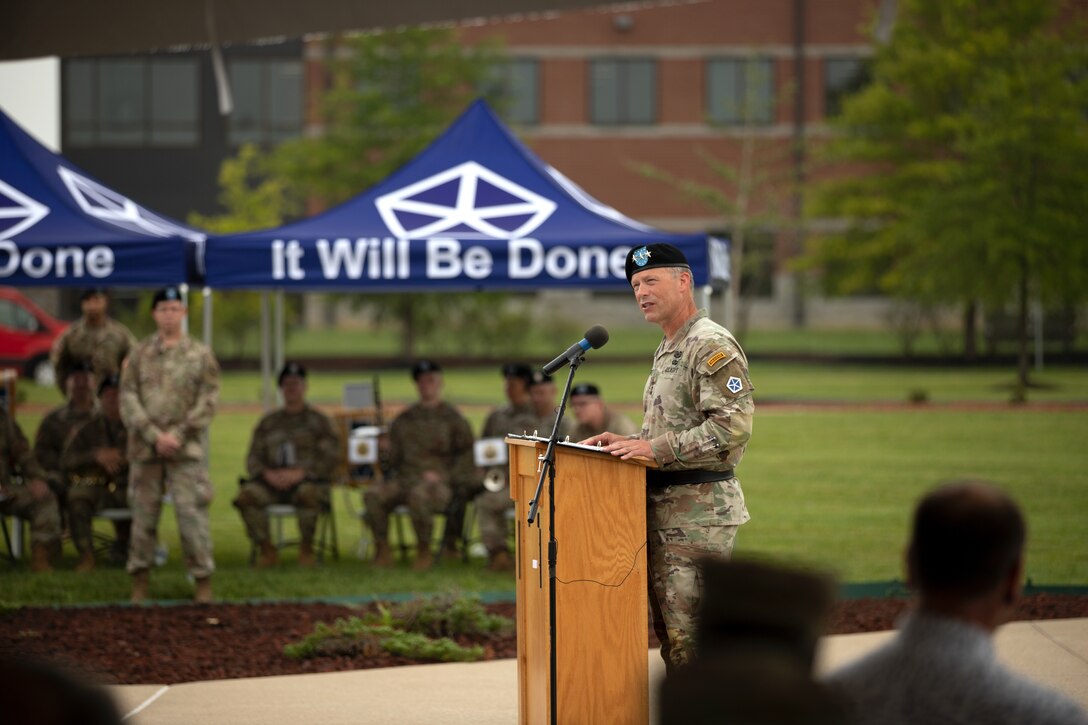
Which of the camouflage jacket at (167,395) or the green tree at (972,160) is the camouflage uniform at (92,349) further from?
the green tree at (972,160)

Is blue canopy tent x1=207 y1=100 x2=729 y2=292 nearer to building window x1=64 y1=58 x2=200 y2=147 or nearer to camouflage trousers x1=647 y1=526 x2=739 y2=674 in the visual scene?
camouflage trousers x1=647 y1=526 x2=739 y2=674

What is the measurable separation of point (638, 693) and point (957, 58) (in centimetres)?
3407

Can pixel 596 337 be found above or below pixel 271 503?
above

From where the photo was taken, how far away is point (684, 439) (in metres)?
5.11

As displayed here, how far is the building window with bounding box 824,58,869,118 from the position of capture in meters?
48.2

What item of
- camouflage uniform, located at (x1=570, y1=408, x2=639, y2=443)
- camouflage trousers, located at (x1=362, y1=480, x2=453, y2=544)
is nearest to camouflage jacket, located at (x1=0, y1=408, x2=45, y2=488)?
camouflage trousers, located at (x1=362, y1=480, x2=453, y2=544)

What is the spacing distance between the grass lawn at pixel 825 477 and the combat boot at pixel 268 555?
0.14 meters

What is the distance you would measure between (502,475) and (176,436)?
2.97 metres

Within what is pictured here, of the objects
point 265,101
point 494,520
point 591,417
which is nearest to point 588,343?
point 591,417

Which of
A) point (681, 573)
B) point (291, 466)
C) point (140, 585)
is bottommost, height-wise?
point (140, 585)

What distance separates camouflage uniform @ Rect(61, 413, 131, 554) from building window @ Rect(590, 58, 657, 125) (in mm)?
38749

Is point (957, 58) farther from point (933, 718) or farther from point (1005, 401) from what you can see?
point (933, 718)

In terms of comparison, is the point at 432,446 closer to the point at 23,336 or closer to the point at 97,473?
the point at 97,473

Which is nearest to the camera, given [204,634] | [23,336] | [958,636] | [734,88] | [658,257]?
[958,636]
